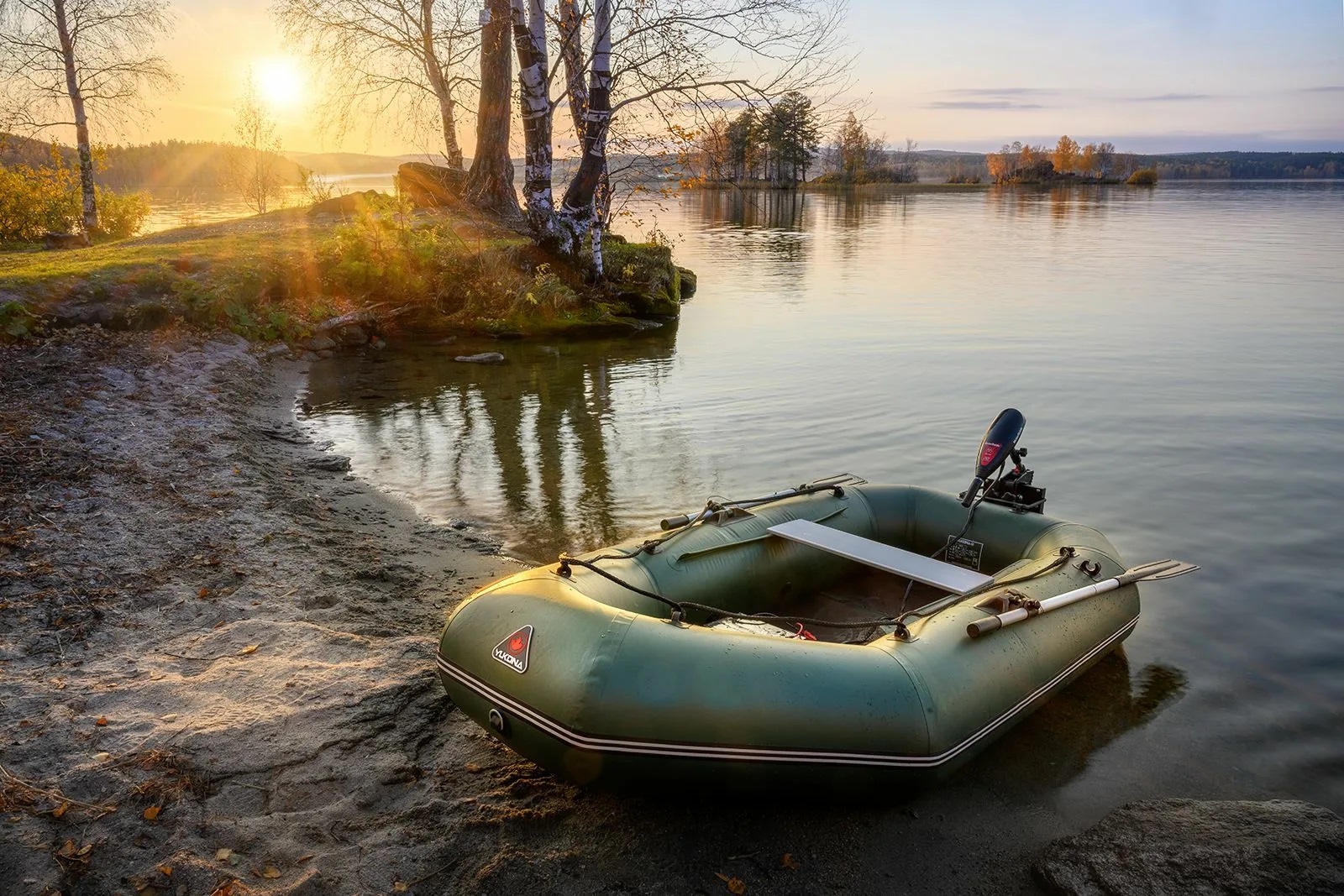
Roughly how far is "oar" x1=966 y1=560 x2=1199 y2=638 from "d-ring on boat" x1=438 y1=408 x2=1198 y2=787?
0.05ft

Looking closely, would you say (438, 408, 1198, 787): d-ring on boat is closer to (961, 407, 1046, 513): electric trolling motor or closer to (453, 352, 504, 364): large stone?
(961, 407, 1046, 513): electric trolling motor

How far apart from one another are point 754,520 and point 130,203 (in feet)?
68.3

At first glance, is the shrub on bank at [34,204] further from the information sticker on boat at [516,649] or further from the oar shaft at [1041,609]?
the oar shaft at [1041,609]

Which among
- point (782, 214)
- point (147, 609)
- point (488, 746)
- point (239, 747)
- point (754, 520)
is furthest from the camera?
point (782, 214)

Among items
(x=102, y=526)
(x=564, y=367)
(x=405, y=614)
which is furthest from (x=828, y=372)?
(x=102, y=526)

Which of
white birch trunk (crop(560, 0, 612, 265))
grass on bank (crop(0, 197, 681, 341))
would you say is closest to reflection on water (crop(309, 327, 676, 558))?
grass on bank (crop(0, 197, 681, 341))

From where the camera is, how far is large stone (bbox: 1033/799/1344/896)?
3268 millimetres

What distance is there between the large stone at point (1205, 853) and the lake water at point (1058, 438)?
39 centimetres

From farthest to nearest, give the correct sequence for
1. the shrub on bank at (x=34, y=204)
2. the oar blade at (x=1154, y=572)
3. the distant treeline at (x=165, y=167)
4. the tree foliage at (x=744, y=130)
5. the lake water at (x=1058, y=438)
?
the distant treeline at (x=165, y=167) < the shrub on bank at (x=34, y=204) < the tree foliage at (x=744, y=130) < the oar blade at (x=1154, y=572) < the lake water at (x=1058, y=438)

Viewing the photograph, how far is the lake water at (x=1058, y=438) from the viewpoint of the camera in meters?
4.73

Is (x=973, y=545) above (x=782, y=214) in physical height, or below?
below

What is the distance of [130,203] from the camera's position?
1995 centimetres

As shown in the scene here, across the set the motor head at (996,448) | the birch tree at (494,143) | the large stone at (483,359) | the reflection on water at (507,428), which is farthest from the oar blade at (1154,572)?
the birch tree at (494,143)

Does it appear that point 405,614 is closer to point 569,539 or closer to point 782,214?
point 569,539
